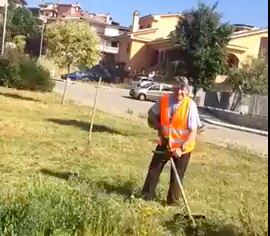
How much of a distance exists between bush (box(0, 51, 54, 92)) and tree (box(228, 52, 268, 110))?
11542 mm

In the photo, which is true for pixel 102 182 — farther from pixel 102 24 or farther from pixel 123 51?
pixel 102 24

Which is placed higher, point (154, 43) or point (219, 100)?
point (154, 43)

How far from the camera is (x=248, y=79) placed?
38.6 m

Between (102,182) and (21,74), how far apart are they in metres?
25.4

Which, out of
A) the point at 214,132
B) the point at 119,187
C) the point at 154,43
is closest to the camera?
the point at 119,187

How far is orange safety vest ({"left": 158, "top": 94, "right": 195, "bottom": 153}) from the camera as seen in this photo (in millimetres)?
7238

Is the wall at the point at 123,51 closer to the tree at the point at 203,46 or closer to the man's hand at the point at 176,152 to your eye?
the tree at the point at 203,46

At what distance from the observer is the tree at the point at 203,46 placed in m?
35.8

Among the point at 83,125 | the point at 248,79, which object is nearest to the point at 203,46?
the point at 248,79

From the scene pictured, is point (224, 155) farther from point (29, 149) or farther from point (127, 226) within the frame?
point (127, 226)

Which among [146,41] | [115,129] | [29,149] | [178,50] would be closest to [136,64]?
[146,41]

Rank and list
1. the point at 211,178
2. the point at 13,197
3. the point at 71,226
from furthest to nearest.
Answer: the point at 211,178
the point at 13,197
the point at 71,226

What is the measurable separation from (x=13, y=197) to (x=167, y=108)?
7.73ft

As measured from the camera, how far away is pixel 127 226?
208 inches
